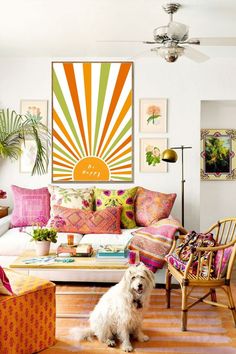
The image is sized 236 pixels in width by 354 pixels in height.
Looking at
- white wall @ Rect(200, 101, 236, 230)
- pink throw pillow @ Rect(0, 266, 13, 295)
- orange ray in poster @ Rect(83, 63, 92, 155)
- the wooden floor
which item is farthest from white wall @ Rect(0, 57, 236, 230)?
pink throw pillow @ Rect(0, 266, 13, 295)

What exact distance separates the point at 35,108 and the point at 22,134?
0.37 metres

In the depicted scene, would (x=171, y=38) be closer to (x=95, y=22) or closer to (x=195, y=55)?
(x=195, y=55)

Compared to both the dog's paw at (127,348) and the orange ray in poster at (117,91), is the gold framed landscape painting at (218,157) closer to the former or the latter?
the orange ray in poster at (117,91)

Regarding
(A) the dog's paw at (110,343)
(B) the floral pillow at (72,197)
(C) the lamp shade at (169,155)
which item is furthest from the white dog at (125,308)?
(C) the lamp shade at (169,155)

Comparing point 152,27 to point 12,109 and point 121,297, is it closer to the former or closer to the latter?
point 12,109

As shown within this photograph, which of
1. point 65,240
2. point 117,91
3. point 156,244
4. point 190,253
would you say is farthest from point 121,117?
point 190,253

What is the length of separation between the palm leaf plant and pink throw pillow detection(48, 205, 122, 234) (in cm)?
93

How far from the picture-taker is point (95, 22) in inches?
178

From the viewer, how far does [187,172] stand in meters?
6.02

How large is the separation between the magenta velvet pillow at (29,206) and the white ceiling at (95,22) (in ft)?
5.48

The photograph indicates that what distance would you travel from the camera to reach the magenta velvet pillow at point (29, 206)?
541 cm

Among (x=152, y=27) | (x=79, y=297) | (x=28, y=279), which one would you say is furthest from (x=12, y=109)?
(x=28, y=279)

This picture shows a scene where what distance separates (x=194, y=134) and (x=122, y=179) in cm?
107

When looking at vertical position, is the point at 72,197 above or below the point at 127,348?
above
